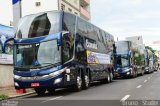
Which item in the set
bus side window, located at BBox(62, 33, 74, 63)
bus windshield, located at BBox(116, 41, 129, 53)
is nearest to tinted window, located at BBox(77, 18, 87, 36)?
bus side window, located at BBox(62, 33, 74, 63)

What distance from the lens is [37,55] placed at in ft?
59.5

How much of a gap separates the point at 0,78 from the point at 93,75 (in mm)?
7019

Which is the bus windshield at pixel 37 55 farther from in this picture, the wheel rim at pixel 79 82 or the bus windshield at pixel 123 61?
the bus windshield at pixel 123 61

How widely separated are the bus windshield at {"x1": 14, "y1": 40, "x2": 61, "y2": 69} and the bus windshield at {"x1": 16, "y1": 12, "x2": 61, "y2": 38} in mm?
596

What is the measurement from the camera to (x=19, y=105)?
44.2 feet

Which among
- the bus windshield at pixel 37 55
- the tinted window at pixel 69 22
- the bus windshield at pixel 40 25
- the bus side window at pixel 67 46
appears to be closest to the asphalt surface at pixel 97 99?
the bus windshield at pixel 37 55

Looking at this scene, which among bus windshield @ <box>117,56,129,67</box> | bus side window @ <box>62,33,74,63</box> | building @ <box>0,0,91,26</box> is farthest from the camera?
building @ <box>0,0,91,26</box>

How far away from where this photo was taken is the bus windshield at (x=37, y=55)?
1789cm

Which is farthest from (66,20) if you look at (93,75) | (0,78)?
(0,78)

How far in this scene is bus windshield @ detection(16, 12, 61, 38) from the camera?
1845 cm

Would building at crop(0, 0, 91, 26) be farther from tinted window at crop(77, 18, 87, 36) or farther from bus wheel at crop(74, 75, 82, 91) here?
bus wheel at crop(74, 75, 82, 91)

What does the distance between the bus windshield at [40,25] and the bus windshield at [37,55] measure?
596 mm

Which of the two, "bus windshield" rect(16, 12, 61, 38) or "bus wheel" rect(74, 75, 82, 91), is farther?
"bus wheel" rect(74, 75, 82, 91)

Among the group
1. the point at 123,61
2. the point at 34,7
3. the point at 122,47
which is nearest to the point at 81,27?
the point at 123,61
